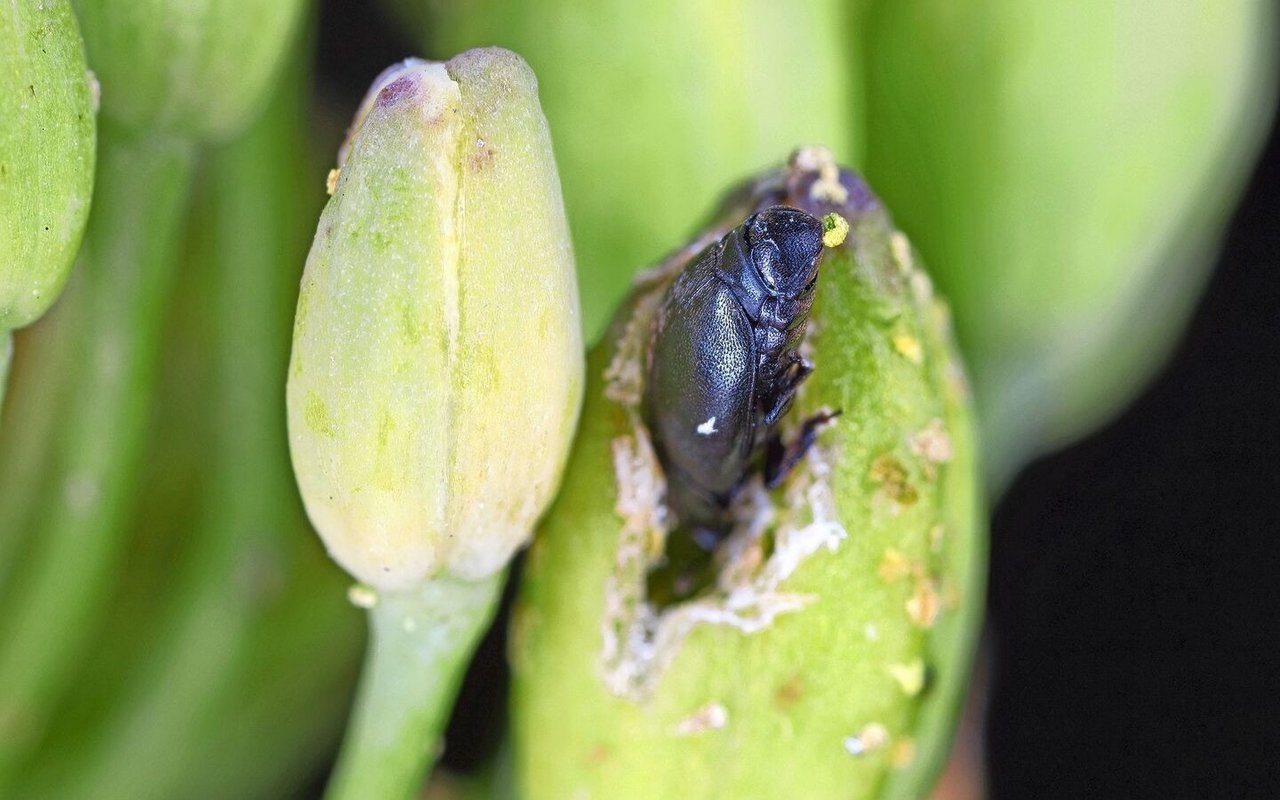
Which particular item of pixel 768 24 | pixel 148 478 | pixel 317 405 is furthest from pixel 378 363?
pixel 148 478

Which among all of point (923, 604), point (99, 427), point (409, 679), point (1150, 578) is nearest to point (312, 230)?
point (99, 427)

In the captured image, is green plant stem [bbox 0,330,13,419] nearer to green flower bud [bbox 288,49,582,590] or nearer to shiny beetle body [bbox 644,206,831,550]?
green flower bud [bbox 288,49,582,590]

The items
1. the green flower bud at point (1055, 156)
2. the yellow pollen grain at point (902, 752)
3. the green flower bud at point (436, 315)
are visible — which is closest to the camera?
the green flower bud at point (436, 315)

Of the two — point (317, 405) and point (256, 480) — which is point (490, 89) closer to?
point (317, 405)

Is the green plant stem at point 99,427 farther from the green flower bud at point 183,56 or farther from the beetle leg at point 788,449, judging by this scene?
the beetle leg at point 788,449

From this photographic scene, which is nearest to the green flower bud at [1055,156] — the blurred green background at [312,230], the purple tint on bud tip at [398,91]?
the blurred green background at [312,230]

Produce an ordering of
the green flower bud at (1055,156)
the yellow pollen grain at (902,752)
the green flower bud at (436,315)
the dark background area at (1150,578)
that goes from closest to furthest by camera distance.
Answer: the green flower bud at (436,315) → the yellow pollen grain at (902,752) → the green flower bud at (1055,156) → the dark background area at (1150,578)
